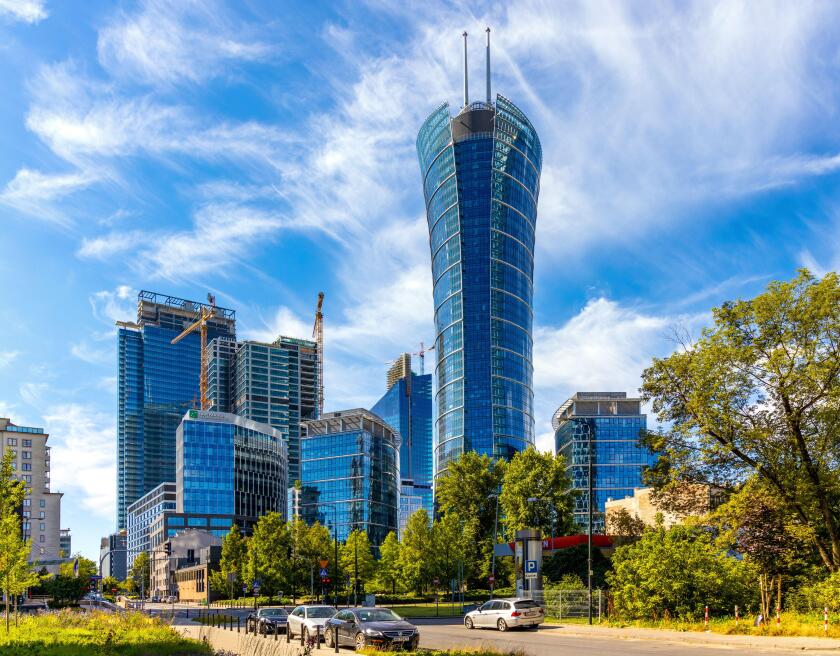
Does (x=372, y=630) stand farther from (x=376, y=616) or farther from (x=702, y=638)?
(x=702, y=638)

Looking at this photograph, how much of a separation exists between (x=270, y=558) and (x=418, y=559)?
1796 centimetres

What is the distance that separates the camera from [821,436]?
39656mm

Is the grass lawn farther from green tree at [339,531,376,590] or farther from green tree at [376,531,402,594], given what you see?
green tree at [339,531,376,590]

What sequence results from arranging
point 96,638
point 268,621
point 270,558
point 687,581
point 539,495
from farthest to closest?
1. point 270,558
2. point 539,495
3. point 268,621
4. point 687,581
5. point 96,638

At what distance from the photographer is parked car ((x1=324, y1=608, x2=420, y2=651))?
28.7 meters

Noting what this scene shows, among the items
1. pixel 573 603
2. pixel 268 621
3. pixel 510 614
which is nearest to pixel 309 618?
pixel 268 621

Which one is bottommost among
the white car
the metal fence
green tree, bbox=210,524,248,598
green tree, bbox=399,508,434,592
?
green tree, bbox=210,524,248,598

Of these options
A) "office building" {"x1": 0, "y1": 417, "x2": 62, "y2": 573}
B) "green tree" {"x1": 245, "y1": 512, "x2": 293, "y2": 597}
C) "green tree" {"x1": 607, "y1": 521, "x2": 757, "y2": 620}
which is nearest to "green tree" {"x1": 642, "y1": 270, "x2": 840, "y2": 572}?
"green tree" {"x1": 607, "y1": 521, "x2": 757, "y2": 620}

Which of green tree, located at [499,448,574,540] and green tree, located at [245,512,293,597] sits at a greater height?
green tree, located at [499,448,574,540]

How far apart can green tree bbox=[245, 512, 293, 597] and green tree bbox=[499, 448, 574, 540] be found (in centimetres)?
2495

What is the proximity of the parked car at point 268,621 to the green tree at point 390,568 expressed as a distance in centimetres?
4680

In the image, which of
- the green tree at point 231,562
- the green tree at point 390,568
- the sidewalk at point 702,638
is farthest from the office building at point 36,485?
the sidewalk at point 702,638

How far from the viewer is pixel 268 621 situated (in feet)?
135

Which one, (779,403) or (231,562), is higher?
(779,403)
